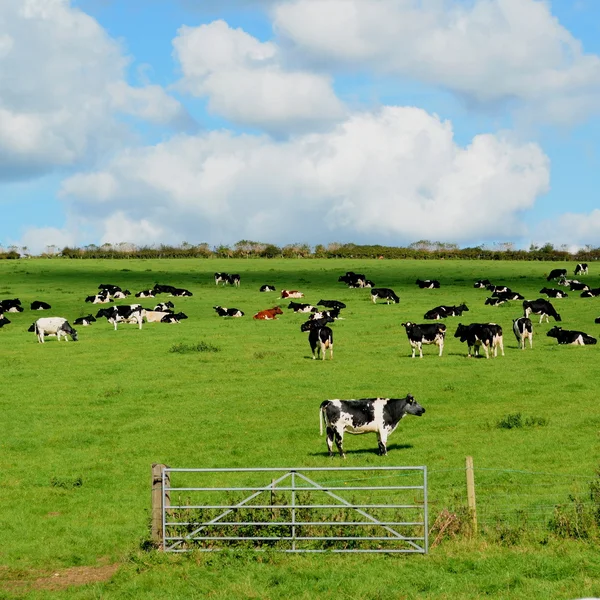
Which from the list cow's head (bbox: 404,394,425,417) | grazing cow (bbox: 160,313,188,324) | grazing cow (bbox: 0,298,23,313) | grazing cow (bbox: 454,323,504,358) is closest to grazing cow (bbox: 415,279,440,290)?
grazing cow (bbox: 160,313,188,324)

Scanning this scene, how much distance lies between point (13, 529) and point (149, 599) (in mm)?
6383

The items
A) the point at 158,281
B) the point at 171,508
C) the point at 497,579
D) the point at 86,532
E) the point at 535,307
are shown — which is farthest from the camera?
the point at 158,281

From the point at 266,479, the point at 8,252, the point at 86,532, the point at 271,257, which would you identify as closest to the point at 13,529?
the point at 86,532

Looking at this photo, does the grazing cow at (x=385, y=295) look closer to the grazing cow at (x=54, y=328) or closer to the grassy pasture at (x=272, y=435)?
the grassy pasture at (x=272, y=435)

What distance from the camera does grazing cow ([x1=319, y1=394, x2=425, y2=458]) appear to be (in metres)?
22.8

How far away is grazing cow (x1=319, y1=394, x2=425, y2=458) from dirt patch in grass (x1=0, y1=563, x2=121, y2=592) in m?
8.58

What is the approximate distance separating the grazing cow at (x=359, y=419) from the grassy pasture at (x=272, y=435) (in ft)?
2.19

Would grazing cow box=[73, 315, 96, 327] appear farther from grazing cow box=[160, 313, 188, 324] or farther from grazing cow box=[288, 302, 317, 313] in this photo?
grazing cow box=[288, 302, 317, 313]

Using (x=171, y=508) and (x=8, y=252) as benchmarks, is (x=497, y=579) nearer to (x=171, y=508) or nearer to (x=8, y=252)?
(x=171, y=508)

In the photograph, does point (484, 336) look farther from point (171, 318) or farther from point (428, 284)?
point (428, 284)

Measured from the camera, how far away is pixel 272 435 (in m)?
24.8

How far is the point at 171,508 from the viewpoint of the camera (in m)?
15.7

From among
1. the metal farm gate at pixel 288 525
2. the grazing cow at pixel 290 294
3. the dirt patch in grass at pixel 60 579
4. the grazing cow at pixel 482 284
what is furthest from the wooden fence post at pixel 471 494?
the grazing cow at pixel 482 284

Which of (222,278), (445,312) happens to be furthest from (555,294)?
(222,278)
